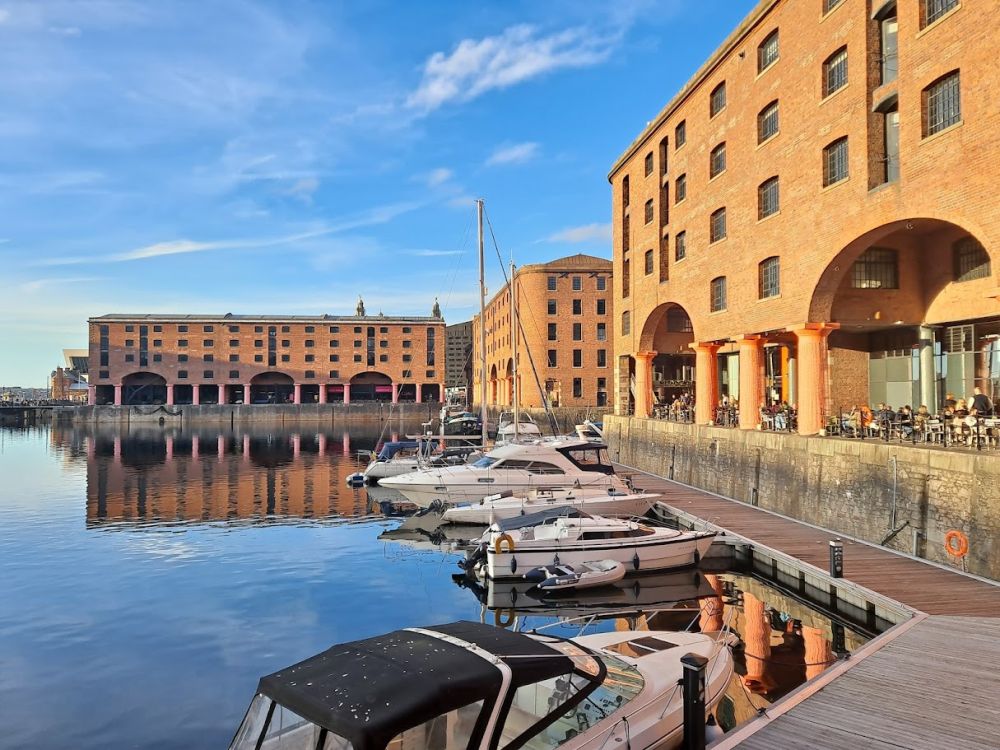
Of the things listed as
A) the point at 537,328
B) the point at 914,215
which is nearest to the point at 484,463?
the point at 914,215

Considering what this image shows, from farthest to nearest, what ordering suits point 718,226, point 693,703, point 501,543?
point 718,226 < point 501,543 < point 693,703

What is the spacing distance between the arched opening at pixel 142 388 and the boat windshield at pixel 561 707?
112319 millimetres

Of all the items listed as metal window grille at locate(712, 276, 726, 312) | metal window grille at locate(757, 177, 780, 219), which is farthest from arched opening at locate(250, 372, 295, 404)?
metal window grille at locate(757, 177, 780, 219)

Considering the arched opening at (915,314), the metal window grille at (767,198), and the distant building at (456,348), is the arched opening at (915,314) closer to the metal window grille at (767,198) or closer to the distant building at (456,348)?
the metal window grille at (767,198)

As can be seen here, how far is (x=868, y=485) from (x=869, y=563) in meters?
2.99

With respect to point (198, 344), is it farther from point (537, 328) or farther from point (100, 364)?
point (537, 328)

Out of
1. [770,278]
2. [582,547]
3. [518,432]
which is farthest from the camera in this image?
[518,432]

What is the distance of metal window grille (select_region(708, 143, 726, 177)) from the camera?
30.3 metres

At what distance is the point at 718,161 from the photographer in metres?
30.9

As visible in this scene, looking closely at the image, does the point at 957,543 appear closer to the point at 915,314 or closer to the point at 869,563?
the point at 869,563

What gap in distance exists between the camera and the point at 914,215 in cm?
1827

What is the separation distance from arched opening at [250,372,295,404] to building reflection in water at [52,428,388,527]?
3114 cm

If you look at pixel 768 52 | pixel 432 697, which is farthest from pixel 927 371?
pixel 432 697

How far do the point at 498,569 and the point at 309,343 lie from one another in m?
95.8
